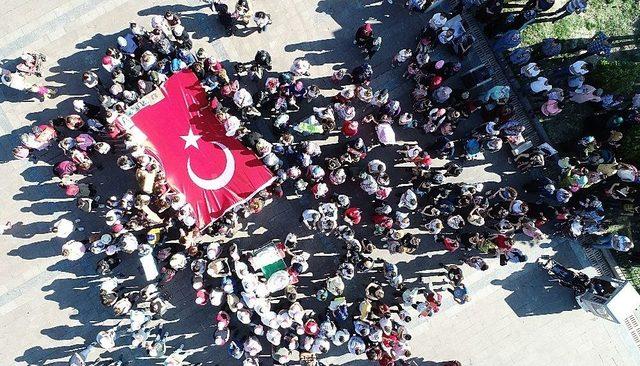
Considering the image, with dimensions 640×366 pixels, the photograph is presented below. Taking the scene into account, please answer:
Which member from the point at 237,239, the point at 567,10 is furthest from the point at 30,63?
the point at 567,10

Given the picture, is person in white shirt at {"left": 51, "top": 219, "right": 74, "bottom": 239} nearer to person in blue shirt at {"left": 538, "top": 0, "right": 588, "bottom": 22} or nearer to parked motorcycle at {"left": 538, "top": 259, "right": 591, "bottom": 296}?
parked motorcycle at {"left": 538, "top": 259, "right": 591, "bottom": 296}

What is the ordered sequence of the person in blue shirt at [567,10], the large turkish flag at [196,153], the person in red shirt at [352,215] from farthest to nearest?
the person in blue shirt at [567,10] < the person in red shirt at [352,215] < the large turkish flag at [196,153]

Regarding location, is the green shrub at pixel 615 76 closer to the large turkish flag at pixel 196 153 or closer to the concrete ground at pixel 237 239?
the concrete ground at pixel 237 239

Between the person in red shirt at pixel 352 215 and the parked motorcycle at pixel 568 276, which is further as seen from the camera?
the parked motorcycle at pixel 568 276

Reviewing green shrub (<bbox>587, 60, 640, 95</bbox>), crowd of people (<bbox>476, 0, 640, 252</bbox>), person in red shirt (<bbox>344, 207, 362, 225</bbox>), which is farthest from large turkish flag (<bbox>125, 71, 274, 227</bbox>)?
green shrub (<bbox>587, 60, 640, 95</bbox>)

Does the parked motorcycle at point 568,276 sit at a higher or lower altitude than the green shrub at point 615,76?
lower

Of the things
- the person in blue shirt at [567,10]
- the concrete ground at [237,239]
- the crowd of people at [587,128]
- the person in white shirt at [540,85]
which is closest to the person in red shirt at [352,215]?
the concrete ground at [237,239]

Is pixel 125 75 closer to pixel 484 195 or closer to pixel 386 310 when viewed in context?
pixel 386 310

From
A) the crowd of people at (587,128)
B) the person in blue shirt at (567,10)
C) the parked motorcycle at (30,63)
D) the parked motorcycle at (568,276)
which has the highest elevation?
the parked motorcycle at (30,63)
